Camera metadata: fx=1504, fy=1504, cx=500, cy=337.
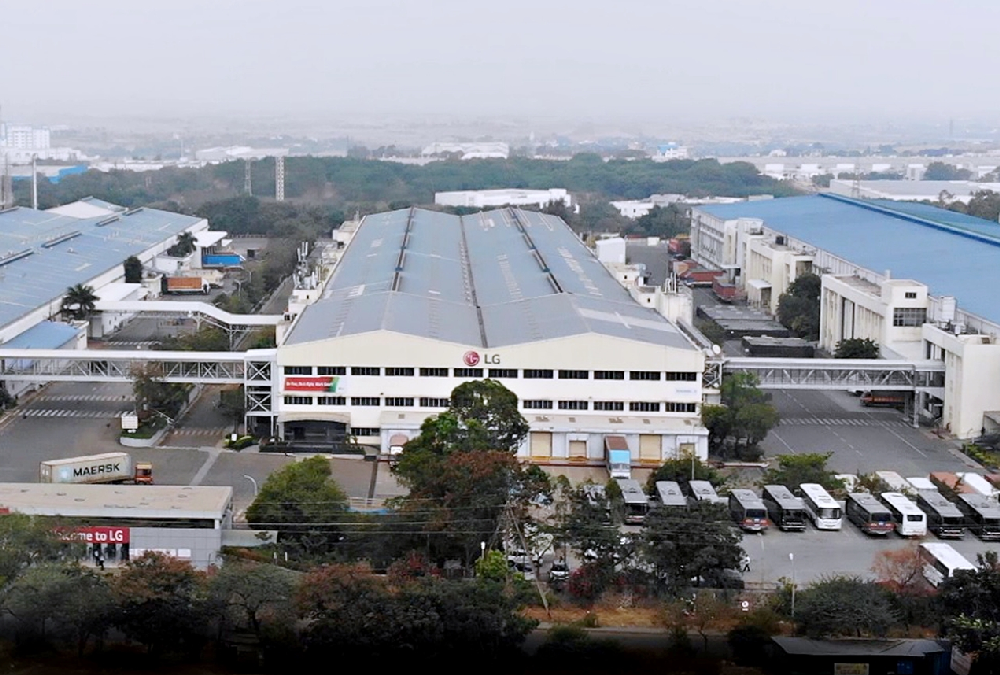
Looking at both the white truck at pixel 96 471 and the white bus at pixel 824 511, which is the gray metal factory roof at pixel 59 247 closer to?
the white truck at pixel 96 471

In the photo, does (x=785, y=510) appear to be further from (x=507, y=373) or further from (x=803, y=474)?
(x=507, y=373)

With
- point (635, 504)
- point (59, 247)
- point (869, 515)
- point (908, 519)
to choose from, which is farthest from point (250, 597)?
point (59, 247)

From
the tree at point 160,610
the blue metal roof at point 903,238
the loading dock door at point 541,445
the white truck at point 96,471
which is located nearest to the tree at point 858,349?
the blue metal roof at point 903,238

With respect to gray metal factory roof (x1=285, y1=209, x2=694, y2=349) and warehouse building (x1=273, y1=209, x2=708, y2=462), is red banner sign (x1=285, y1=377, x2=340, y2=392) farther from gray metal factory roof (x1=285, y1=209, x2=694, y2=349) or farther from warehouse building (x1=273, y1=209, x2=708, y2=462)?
gray metal factory roof (x1=285, y1=209, x2=694, y2=349)

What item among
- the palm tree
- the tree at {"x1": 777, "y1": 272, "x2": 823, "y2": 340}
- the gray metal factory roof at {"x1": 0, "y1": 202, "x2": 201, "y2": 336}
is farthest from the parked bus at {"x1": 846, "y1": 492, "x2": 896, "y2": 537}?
the palm tree

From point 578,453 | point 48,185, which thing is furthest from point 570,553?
point 48,185
